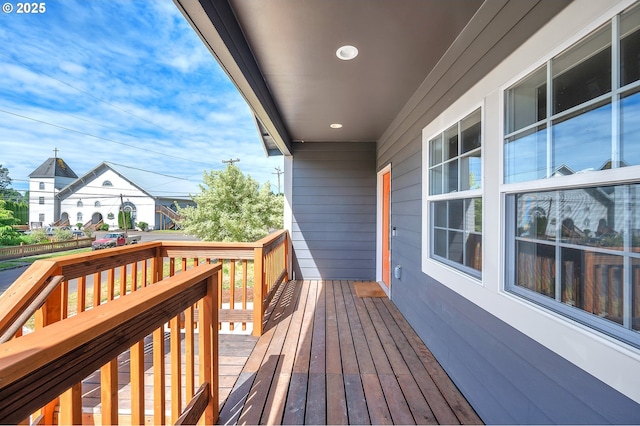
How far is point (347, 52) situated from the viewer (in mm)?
2133

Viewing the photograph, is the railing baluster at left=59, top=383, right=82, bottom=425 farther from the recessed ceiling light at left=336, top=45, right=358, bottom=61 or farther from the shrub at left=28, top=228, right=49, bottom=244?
the recessed ceiling light at left=336, top=45, right=358, bottom=61

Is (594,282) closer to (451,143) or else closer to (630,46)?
(630,46)

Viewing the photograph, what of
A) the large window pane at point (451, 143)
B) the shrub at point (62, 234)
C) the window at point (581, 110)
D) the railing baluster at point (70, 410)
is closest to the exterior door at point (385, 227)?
the large window pane at point (451, 143)

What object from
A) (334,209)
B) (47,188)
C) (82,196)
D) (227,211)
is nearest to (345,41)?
(334,209)

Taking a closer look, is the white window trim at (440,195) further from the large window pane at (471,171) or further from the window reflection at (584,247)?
the window reflection at (584,247)

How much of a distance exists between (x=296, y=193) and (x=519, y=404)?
4086 millimetres

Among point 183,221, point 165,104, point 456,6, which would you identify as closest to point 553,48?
point 456,6

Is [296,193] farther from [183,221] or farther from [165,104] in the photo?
[165,104]

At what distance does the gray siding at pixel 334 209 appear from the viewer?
4.85m

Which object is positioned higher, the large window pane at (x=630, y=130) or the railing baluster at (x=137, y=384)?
the large window pane at (x=630, y=130)

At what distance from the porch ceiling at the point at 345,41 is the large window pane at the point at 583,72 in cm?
24

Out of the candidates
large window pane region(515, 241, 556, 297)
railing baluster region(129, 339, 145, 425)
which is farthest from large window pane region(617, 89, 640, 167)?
railing baluster region(129, 339, 145, 425)

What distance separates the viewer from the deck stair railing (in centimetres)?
61

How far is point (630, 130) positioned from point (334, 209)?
4.06m
